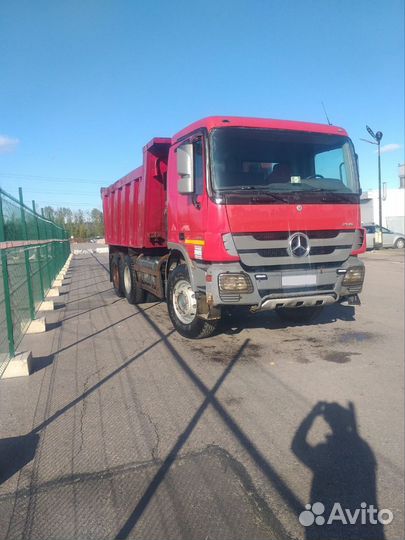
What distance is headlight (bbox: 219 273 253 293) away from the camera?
205 inches

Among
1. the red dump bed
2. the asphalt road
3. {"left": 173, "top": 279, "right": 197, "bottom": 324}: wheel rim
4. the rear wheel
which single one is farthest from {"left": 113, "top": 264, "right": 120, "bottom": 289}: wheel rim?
the rear wheel

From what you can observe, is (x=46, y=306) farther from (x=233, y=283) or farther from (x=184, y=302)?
(x=233, y=283)

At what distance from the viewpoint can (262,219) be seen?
5.27m

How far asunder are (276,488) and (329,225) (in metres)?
3.68

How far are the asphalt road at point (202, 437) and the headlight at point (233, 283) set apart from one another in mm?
962

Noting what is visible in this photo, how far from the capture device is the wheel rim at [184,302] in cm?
620

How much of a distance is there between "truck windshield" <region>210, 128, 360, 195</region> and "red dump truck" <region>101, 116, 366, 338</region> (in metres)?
0.01

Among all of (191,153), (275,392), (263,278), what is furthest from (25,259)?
(275,392)

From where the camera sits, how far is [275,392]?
4469mm

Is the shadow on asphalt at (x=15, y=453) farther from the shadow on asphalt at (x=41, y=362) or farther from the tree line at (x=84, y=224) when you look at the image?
the tree line at (x=84, y=224)

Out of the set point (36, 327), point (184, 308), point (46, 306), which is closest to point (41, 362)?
point (36, 327)

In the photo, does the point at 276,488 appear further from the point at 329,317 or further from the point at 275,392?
the point at 329,317

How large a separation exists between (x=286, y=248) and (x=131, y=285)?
16.9ft

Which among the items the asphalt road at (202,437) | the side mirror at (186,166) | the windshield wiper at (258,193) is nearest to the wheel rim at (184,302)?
the asphalt road at (202,437)
